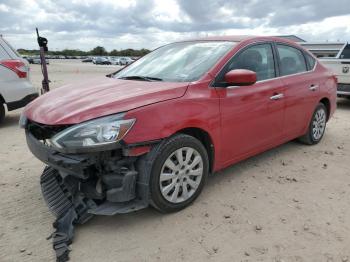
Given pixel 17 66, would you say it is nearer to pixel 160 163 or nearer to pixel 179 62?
pixel 179 62

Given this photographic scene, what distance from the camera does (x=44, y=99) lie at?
364 cm

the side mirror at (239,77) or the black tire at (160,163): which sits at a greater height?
the side mirror at (239,77)

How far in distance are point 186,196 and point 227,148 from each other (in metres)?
0.72

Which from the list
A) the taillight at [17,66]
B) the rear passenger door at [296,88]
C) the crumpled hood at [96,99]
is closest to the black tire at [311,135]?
the rear passenger door at [296,88]

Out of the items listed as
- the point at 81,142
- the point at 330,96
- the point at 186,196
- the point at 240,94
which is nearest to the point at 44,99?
the point at 81,142

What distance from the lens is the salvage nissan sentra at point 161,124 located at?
2.94 meters

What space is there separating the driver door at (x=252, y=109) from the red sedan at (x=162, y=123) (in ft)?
0.04

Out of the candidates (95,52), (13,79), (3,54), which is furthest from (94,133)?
(95,52)

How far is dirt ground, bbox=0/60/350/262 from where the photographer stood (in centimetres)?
279

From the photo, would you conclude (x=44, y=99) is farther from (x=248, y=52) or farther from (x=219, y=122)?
(x=248, y=52)

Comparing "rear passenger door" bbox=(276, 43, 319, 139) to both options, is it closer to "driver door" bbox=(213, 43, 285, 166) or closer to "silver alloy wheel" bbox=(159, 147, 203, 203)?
"driver door" bbox=(213, 43, 285, 166)

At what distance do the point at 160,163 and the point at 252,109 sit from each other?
1.41 metres

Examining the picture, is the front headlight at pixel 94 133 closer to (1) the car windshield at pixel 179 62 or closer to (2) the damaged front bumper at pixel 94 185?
(2) the damaged front bumper at pixel 94 185

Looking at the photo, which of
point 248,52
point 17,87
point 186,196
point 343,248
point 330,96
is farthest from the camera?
point 17,87
